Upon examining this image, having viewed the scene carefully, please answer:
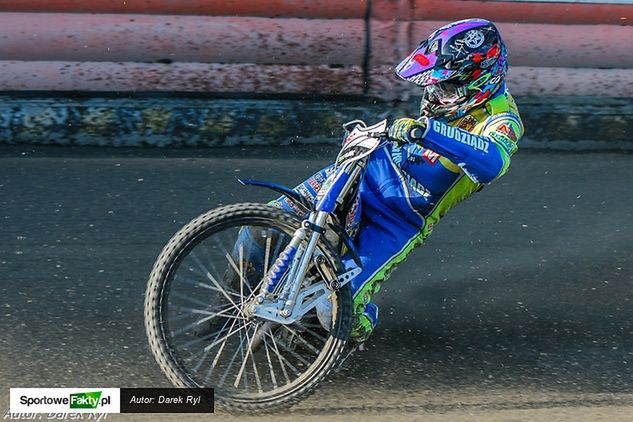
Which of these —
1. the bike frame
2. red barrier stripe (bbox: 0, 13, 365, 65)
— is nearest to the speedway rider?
the bike frame

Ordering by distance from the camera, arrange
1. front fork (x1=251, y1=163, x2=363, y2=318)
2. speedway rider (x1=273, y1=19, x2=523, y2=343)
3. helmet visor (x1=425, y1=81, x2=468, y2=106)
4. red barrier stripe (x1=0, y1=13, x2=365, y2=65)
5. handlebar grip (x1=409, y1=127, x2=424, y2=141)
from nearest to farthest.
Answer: handlebar grip (x1=409, y1=127, x2=424, y2=141), front fork (x1=251, y1=163, x2=363, y2=318), speedway rider (x1=273, y1=19, x2=523, y2=343), helmet visor (x1=425, y1=81, x2=468, y2=106), red barrier stripe (x1=0, y1=13, x2=365, y2=65)

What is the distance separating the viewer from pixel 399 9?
278 inches

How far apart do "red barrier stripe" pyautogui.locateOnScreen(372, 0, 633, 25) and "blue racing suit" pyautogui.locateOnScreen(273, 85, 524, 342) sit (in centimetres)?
304

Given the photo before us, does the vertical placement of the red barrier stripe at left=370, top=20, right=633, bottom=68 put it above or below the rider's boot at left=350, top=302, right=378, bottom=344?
above

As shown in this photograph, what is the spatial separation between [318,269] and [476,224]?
7.61 ft

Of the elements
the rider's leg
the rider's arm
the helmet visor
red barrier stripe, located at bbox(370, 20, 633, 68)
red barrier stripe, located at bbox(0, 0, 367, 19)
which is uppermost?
red barrier stripe, located at bbox(0, 0, 367, 19)

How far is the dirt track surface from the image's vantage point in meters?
4.12

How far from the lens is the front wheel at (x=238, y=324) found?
12.3 feet

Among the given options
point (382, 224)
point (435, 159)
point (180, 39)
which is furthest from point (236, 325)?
point (180, 39)

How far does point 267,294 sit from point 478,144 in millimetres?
938

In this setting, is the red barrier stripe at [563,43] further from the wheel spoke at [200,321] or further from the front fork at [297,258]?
the front fork at [297,258]

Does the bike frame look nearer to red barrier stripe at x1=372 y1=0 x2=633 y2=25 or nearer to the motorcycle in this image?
the motorcycle

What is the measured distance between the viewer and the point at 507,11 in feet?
23.5

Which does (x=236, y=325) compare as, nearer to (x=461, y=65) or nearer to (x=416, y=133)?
(x=416, y=133)
